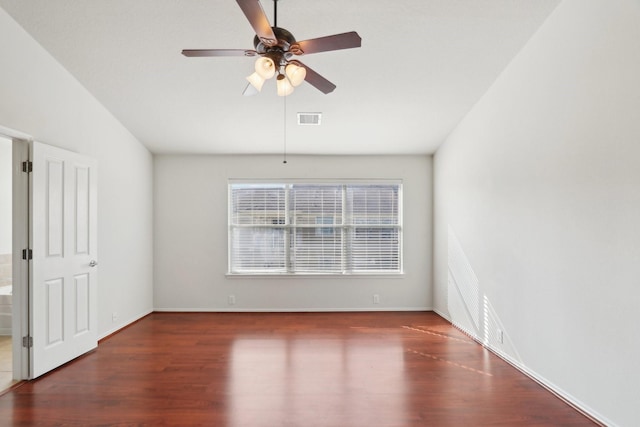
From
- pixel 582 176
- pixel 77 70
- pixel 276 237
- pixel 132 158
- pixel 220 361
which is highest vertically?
pixel 77 70

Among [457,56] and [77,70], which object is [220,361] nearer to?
[77,70]

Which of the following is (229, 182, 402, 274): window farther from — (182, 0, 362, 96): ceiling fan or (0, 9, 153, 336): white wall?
(182, 0, 362, 96): ceiling fan

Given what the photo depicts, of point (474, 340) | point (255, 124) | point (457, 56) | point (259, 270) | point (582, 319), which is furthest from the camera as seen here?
point (259, 270)

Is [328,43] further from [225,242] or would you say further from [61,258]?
[225,242]

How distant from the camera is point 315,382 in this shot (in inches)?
126

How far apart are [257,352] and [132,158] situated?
3.15 meters

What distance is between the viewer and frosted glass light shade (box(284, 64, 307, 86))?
246 cm

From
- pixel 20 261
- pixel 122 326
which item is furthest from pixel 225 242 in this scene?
pixel 20 261

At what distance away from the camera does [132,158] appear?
5141 millimetres

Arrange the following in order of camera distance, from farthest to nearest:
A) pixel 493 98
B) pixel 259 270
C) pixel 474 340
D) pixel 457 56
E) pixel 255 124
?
1. pixel 259 270
2. pixel 255 124
3. pixel 474 340
4. pixel 493 98
5. pixel 457 56

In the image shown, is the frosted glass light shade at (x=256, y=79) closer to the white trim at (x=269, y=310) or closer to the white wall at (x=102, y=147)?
the white wall at (x=102, y=147)

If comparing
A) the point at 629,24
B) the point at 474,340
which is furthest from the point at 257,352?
the point at 629,24

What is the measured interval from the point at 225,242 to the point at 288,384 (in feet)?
9.99

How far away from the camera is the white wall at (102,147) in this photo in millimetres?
3148
